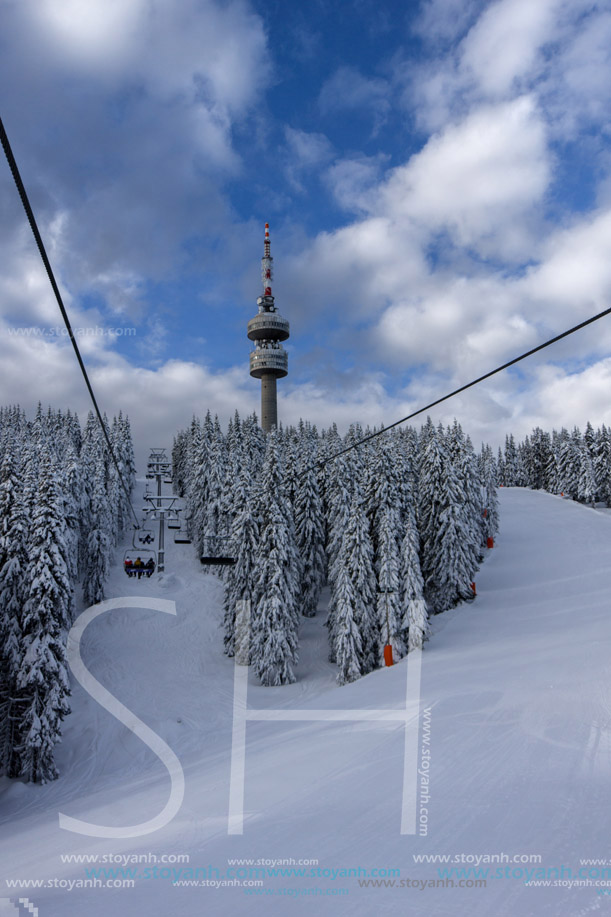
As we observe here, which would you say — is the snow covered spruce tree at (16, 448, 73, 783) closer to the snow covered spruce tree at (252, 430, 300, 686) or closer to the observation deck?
the snow covered spruce tree at (252, 430, 300, 686)

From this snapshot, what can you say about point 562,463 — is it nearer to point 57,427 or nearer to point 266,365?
point 266,365

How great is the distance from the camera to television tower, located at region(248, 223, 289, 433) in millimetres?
123938

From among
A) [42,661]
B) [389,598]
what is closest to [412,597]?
[389,598]

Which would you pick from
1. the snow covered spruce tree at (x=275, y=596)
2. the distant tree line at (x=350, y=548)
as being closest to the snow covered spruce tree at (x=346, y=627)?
the distant tree line at (x=350, y=548)

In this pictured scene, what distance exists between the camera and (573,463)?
92438mm

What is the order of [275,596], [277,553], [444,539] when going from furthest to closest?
[444,539], [277,553], [275,596]

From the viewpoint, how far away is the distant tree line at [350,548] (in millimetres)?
33156

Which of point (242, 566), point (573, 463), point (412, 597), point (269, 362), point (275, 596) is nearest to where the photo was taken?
point (412, 597)

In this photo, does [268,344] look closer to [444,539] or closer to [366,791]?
[444,539]

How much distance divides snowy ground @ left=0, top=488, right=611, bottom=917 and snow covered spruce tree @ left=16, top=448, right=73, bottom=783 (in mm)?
1302

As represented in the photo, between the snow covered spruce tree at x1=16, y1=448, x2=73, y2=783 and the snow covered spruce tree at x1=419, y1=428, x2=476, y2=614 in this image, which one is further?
the snow covered spruce tree at x1=419, y1=428, x2=476, y2=614

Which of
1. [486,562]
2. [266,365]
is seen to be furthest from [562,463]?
[266,365]

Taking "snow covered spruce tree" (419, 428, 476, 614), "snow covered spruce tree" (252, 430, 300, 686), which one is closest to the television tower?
"snow covered spruce tree" (419, 428, 476, 614)

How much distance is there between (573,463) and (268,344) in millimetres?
73013
